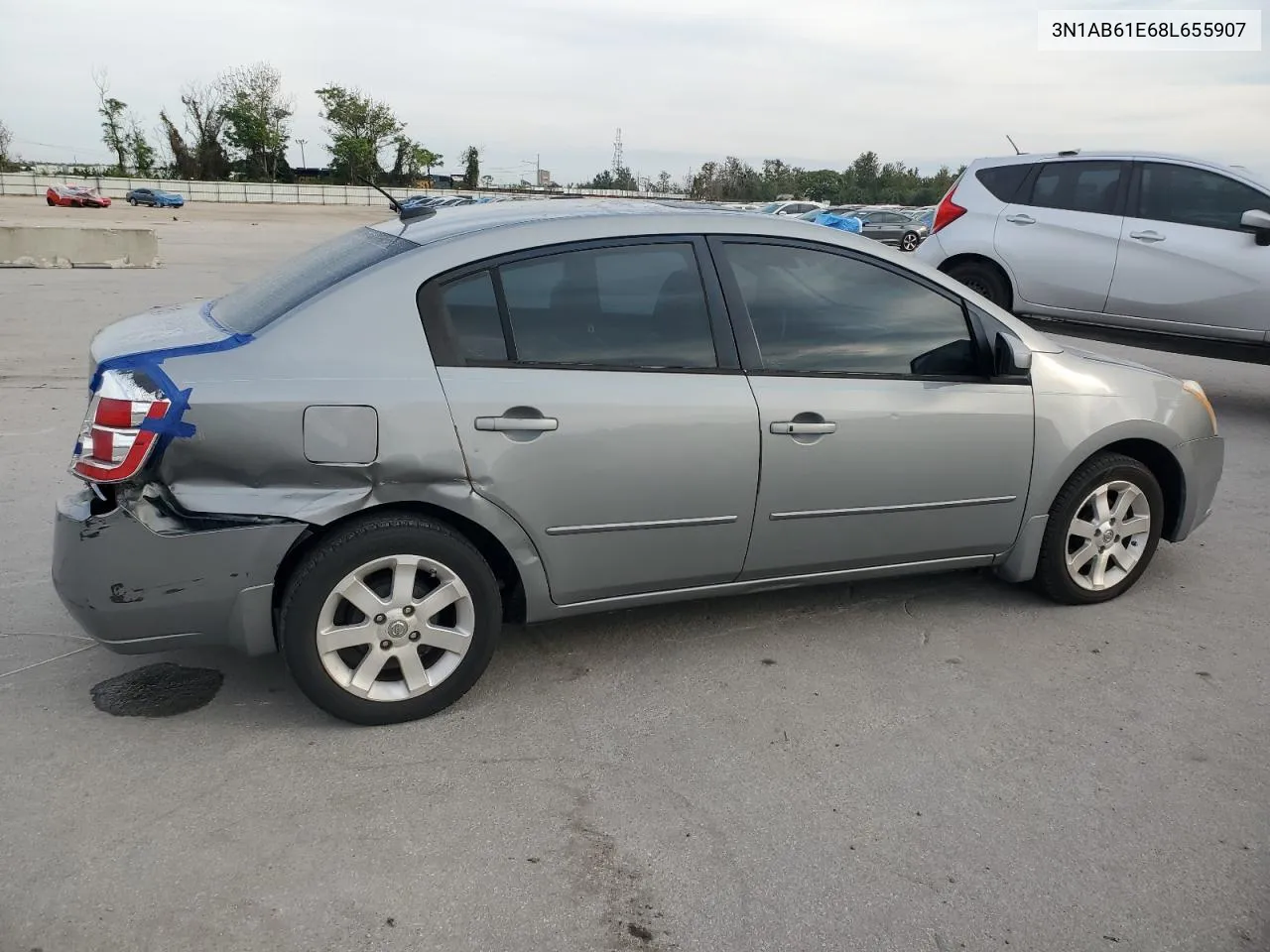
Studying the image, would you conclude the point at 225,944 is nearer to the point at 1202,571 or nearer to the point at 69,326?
the point at 1202,571

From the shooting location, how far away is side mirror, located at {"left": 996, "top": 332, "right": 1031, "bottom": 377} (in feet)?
12.8

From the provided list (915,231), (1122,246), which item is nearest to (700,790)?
(1122,246)

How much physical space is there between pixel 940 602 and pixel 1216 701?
3.67 feet

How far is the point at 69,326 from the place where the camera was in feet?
37.1

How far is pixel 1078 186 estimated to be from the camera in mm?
8773

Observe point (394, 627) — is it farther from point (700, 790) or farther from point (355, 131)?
point (355, 131)

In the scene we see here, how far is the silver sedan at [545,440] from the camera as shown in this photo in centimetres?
308

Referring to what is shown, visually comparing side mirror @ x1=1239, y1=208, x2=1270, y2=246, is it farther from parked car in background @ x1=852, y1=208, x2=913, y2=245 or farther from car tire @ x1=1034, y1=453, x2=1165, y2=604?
parked car in background @ x1=852, y1=208, x2=913, y2=245

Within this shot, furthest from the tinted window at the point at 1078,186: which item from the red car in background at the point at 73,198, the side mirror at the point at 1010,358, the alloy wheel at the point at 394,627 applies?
the red car in background at the point at 73,198

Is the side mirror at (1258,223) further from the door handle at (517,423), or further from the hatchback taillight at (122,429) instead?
the hatchback taillight at (122,429)

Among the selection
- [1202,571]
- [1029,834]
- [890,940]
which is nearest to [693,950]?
[890,940]

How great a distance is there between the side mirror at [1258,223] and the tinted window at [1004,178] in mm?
1936

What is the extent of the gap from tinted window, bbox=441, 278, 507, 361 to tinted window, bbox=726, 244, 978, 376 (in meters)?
0.90

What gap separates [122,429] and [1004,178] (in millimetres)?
8322
